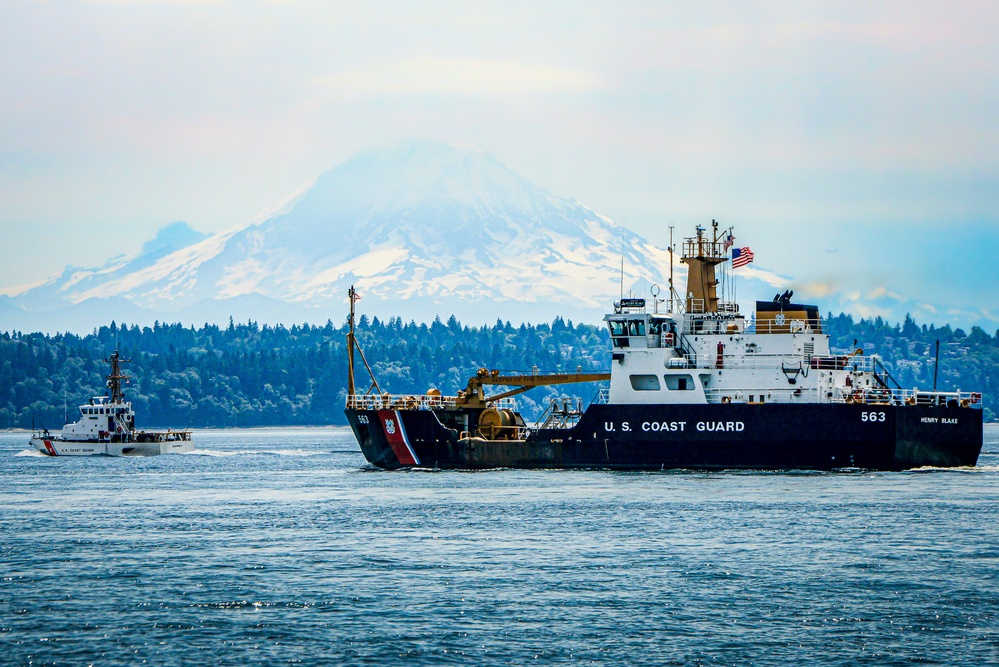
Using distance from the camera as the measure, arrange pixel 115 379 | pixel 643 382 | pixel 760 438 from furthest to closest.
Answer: pixel 115 379, pixel 643 382, pixel 760 438

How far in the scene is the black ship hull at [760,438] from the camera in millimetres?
57156

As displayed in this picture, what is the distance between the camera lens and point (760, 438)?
5791cm

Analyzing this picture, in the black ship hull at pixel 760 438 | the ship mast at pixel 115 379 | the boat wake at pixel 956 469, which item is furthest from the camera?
the ship mast at pixel 115 379

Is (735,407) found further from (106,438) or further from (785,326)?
(106,438)

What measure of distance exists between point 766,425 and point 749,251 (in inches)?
342

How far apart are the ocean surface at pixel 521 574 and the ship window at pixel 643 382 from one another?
5211mm

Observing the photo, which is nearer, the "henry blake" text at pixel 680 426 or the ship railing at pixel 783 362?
the "henry blake" text at pixel 680 426

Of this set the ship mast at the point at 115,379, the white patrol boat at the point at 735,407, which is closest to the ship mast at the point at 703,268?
the white patrol boat at the point at 735,407

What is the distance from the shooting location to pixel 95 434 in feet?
331

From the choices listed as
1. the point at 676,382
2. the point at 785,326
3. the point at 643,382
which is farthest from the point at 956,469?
the point at 643,382

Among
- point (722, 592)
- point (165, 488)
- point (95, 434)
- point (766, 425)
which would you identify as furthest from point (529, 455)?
point (95, 434)

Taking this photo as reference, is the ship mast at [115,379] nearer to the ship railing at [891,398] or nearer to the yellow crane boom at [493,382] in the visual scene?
the yellow crane boom at [493,382]

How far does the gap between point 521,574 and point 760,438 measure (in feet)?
83.9

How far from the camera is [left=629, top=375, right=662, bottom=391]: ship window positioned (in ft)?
198
